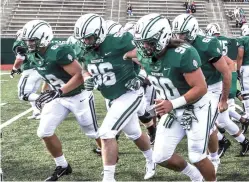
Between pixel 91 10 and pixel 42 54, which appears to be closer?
pixel 42 54

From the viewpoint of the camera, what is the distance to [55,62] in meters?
4.14

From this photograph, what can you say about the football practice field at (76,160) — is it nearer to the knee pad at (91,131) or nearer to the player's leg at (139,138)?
the player's leg at (139,138)

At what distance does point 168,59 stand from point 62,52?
1261mm

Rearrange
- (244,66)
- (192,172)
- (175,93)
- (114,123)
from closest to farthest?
(175,93)
(192,172)
(114,123)
(244,66)

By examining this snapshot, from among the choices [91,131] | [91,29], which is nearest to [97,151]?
[91,131]

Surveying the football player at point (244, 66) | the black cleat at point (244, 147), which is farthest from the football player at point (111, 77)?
the football player at point (244, 66)

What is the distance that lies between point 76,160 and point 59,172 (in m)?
0.69

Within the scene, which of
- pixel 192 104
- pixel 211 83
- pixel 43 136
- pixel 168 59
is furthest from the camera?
pixel 211 83

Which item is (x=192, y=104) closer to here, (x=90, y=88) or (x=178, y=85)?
(x=178, y=85)

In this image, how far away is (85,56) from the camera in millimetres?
4066

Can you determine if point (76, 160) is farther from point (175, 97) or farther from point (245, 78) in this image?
point (245, 78)

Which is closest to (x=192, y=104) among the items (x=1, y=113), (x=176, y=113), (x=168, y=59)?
(x=176, y=113)

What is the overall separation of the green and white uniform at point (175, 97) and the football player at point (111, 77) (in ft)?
1.53

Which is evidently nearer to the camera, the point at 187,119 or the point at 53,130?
the point at 187,119
